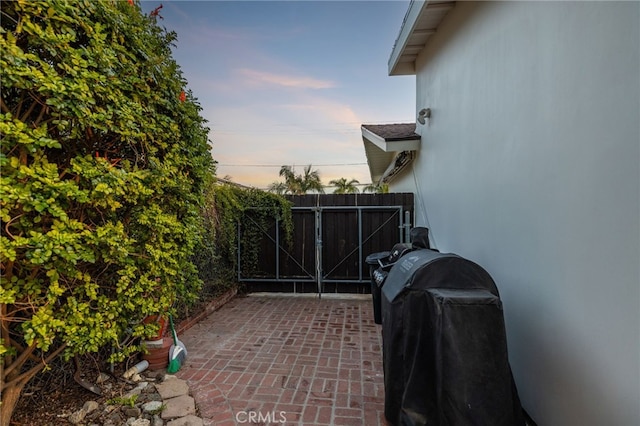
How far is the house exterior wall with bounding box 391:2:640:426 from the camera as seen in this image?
1.56 m

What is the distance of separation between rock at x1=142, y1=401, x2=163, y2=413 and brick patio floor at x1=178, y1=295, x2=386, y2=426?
0.32 meters

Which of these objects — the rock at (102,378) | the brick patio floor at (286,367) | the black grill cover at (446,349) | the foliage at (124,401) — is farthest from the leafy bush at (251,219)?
the black grill cover at (446,349)

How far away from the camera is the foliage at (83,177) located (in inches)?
73.4

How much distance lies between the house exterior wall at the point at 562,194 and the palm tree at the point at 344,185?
17.1 meters

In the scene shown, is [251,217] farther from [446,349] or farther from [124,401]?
[446,349]

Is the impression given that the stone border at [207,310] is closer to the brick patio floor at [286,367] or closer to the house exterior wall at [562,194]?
the brick patio floor at [286,367]

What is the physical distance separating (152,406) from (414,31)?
21.5ft

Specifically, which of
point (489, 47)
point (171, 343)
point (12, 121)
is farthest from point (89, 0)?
point (489, 47)

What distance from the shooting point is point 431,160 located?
543 centimetres

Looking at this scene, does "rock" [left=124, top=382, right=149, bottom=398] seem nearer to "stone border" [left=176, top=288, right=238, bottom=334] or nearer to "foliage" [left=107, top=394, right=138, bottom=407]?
"foliage" [left=107, top=394, right=138, bottom=407]

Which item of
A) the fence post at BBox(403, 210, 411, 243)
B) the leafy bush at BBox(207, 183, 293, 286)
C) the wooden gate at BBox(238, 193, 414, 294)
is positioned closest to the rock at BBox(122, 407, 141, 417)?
the leafy bush at BBox(207, 183, 293, 286)

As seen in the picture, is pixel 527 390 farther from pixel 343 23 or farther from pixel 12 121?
pixel 343 23

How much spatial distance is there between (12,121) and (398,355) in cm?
300

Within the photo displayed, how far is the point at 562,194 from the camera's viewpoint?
2047 mm
